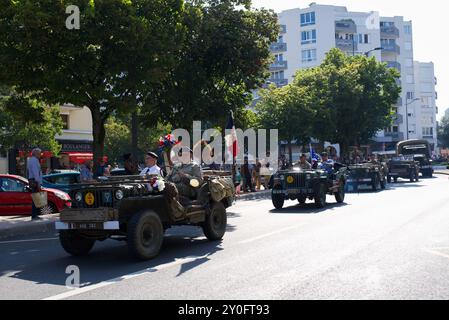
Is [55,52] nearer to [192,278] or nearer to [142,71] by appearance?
[142,71]

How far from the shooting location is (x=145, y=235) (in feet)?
27.2

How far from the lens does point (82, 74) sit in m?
14.5

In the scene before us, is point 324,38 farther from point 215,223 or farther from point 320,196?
point 215,223

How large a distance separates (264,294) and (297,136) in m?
30.0

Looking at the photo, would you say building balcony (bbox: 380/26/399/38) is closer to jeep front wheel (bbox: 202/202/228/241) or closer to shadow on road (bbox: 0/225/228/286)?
jeep front wheel (bbox: 202/202/228/241)

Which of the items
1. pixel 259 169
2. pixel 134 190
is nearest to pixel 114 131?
pixel 259 169

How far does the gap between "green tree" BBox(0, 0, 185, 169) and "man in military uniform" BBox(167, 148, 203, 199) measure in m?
5.65

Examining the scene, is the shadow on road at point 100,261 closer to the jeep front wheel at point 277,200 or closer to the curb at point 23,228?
the curb at point 23,228

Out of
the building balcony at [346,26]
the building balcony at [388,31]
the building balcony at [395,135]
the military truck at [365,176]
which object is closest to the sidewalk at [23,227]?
the military truck at [365,176]

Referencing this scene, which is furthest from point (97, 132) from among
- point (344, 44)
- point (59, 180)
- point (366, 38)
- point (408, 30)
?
point (408, 30)

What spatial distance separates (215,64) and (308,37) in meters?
61.5

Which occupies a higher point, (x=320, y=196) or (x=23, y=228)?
(x=320, y=196)

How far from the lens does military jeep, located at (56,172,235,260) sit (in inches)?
313

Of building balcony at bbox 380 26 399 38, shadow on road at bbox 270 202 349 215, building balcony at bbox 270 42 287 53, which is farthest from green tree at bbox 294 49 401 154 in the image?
building balcony at bbox 380 26 399 38
